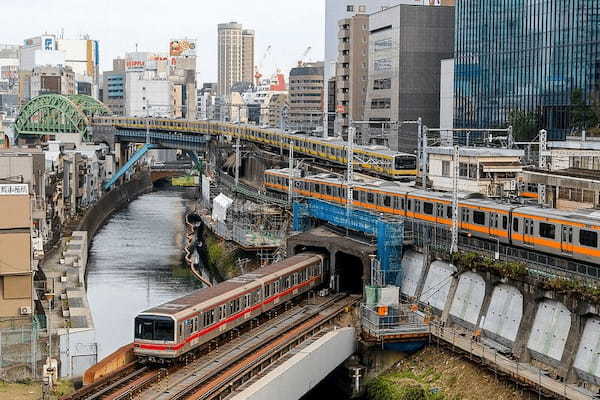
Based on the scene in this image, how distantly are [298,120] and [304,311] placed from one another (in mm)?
148081

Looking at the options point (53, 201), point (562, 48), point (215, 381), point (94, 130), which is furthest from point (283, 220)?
point (94, 130)

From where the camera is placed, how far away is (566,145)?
174 feet

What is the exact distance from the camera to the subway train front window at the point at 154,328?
29750 mm

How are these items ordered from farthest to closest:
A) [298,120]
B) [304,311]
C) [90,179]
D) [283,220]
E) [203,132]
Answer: [298,120]
[203,132]
[90,179]
[283,220]
[304,311]

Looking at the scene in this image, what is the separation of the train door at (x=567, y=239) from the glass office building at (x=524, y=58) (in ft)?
118

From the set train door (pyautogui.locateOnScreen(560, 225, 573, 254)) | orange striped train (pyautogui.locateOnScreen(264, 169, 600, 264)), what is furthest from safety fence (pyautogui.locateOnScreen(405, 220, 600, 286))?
train door (pyautogui.locateOnScreen(560, 225, 573, 254))

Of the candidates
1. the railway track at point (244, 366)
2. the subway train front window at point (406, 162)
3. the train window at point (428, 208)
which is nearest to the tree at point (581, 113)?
the subway train front window at point (406, 162)

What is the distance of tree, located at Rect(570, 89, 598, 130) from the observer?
66.1 m

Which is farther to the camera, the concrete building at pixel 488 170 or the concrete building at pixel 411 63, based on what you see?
the concrete building at pixel 411 63

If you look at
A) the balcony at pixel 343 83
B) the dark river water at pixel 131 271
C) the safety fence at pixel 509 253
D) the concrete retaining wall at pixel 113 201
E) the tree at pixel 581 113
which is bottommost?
the dark river water at pixel 131 271

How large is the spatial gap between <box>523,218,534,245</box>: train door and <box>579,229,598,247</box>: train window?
284cm

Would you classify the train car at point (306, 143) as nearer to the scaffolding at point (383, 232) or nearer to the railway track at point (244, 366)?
the scaffolding at point (383, 232)

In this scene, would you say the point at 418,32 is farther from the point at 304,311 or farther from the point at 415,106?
the point at 304,311

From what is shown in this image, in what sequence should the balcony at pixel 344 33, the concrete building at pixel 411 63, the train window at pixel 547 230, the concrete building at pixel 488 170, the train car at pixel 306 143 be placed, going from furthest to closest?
the balcony at pixel 344 33
the concrete building at pixel 411 63
the train car at pixel 306 143
the concrete building at pixel 488 170
the train window at pixel 547 230
